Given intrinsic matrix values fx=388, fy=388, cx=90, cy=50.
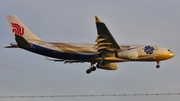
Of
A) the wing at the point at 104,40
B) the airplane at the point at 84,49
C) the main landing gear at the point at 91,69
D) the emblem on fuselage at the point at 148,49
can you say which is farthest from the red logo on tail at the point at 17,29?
the emblem on fuselage at the point at 148,49

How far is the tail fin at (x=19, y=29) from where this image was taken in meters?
56.8

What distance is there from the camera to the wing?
48.8 metres

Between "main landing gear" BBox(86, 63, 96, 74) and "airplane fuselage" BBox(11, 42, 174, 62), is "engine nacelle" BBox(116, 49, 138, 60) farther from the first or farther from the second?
"main landing gear" BBox(86, 63, 96, 74)

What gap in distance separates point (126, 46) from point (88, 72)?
7.04 m

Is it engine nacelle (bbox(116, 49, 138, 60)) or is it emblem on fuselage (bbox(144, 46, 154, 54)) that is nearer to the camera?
engine nacelle (bbox(116, 49, 138, 60))

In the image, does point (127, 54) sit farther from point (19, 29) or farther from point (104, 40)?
point (19, 29)

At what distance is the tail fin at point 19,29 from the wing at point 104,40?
Result: 9436mm

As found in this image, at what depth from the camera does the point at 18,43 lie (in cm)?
5191

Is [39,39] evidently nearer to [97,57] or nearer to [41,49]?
[41,49]

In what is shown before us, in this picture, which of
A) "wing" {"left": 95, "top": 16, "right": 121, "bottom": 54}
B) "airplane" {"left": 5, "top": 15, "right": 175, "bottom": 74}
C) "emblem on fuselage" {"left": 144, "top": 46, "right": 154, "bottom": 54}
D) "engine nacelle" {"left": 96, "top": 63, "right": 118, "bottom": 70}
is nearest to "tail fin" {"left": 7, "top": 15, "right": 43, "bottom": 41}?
"airplane" {"left": 5, "top": 15, "right": 175, "bottom": 74}

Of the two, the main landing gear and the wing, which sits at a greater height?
the wing

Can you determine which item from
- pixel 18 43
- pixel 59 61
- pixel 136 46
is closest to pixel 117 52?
pixel 136 46

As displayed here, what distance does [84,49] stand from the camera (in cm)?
5603

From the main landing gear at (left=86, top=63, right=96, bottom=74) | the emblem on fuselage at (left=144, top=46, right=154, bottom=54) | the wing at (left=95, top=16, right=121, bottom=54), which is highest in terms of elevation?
the wing at (left=95, top=16, right=121, bottom=54)
